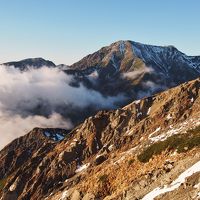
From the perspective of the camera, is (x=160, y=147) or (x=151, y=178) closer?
(x=151, y=178)

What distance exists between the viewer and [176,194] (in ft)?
201

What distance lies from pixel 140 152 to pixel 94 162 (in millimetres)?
61766

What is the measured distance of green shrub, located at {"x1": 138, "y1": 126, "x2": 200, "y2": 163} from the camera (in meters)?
116

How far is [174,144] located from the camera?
128 metres

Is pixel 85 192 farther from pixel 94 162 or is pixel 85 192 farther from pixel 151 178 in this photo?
pixel 94 162

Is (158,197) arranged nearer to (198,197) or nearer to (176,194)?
(176,194)

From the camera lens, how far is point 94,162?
197m

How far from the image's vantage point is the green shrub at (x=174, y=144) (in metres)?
116

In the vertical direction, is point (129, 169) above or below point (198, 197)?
below

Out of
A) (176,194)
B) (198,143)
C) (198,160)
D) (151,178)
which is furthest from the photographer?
(198,143)

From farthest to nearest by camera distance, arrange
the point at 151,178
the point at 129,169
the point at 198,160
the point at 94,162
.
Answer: the point at 94,162 < the point at 129,169 < the point at 151,178 < the point at 198,160

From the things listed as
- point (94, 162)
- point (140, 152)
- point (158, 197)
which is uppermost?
point (158, 197)

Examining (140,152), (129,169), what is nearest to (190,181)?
(129,169)

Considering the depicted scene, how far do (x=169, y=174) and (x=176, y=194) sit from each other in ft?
38.5
